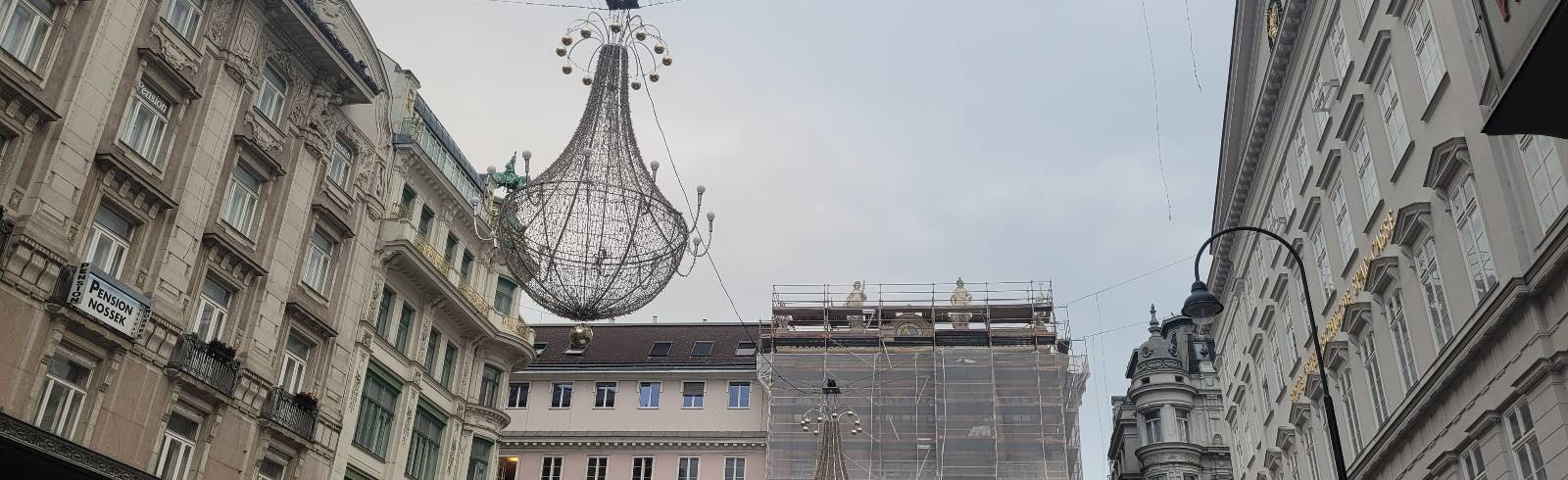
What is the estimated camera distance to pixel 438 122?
119 ft

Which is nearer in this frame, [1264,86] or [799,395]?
[1264,86]

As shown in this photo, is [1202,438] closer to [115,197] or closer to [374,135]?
[374,135]

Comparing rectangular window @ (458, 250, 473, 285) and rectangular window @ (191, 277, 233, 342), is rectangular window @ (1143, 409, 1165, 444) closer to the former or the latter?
rectangular window @ (458, 250, 473, 285)

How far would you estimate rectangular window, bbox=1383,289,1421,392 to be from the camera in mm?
20281

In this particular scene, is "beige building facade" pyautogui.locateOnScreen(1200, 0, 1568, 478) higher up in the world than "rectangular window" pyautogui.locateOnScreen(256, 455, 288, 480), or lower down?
higher up

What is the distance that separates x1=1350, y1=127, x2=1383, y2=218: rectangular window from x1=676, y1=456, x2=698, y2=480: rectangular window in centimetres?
3123

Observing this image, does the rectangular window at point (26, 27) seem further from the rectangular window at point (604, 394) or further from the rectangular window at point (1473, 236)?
the rectangular window at point (604, 394)

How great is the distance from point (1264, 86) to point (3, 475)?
26.4 meters

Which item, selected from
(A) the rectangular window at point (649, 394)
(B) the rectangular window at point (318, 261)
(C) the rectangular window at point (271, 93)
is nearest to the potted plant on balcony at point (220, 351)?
(B) the rectangular window at point (318, 261)

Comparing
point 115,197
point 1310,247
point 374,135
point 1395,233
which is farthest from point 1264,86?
point 115,197

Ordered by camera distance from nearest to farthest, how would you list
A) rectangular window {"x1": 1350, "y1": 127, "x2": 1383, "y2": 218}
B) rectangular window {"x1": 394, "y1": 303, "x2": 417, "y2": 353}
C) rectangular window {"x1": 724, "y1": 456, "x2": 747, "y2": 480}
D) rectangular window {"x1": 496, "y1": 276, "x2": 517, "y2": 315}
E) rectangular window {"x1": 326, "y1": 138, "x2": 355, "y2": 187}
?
rectangular window {"x1": 1350, "y1": 127, "x2": 1383, "y2": 218} < rectangular window {"x1": 326, "y1": 138, "x2": 355, "y2": 187} < rectangular window {"x1": 394, "y1": 303, "x2": 417, "y2": 353} < rectangular window {"x1": 496, "y1": 276, "x2": 517, "y2": 315} < rectangular window {"x1": 724, "y1": 456, "x2": 747, "y2": 480}

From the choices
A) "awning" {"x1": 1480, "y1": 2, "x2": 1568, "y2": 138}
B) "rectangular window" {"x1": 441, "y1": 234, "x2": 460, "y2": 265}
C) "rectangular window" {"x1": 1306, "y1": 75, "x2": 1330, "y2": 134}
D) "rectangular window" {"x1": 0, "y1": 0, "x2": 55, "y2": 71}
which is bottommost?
"awning" {"x1": 1480, "y1": 2, "x2": 1568, "y2": 138}

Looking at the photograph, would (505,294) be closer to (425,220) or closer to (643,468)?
(425,220)

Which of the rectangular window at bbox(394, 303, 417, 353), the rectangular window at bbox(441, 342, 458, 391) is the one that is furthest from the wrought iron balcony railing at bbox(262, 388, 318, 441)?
the rectangular window at bbox(441, 342, 458, 391)
